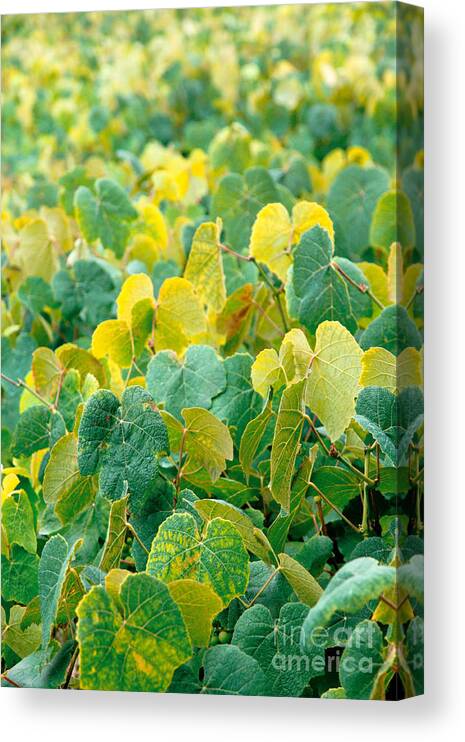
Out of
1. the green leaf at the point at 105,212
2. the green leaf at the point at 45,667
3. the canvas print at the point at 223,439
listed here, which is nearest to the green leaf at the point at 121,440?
the canvas print at the point at 223,439

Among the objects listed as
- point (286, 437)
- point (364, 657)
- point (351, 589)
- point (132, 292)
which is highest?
point (132, 292)

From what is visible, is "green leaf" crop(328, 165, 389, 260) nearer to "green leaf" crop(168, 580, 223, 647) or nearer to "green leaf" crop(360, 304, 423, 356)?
"green leaf" crop(360, 304, 423, 356)

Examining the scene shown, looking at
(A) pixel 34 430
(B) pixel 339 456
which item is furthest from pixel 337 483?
(A) pixel 34 430

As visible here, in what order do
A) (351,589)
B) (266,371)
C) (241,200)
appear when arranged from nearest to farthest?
(351,589), (266,371), (241,200)

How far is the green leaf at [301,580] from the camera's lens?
1165mm

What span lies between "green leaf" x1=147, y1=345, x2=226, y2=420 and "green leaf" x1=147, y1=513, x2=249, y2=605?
0.40 feet

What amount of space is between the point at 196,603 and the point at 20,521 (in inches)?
10.2

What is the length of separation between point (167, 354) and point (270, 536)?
0.21 metres

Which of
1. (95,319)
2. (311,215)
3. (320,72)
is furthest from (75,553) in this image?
(320,72)

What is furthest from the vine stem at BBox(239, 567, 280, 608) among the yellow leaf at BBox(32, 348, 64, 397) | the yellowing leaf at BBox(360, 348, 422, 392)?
the yellow leaf at BBox(32, 348, 64, 397)

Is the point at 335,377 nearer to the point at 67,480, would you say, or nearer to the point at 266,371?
the point at 266,371

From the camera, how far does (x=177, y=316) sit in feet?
4.14

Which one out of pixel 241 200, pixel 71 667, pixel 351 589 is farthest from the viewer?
pixel 241 200

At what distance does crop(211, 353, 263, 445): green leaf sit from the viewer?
1.22 meters
